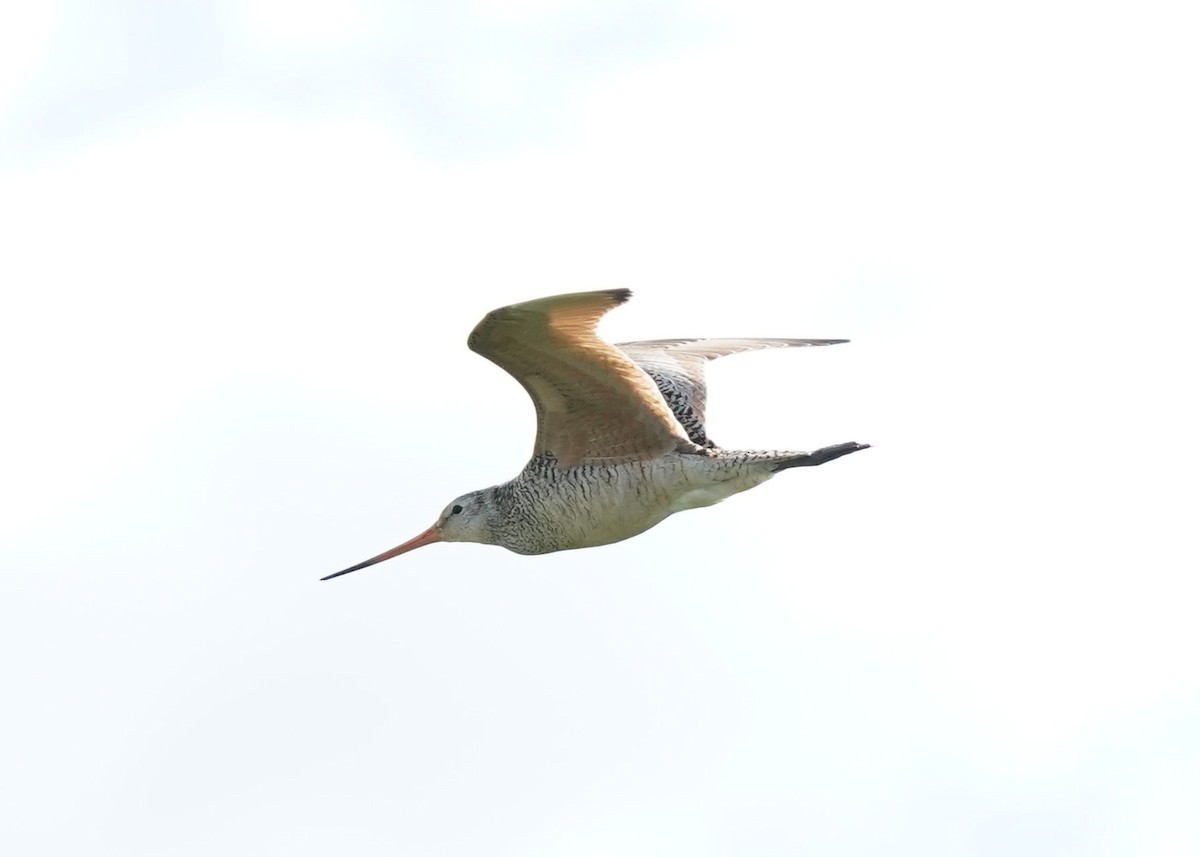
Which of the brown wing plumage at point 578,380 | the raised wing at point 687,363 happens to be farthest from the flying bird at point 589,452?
the raised wing at point 687,363

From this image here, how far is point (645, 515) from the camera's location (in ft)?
50.4

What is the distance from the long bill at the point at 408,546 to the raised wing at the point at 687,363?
2.20 metres

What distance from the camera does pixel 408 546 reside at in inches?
685

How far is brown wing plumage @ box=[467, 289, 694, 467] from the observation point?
13.8 metres

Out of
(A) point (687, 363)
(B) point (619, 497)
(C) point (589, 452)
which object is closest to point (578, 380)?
(C) point (589, 452)

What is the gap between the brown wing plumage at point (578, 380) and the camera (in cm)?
1380

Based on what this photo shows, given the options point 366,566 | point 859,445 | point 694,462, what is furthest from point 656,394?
point 366,566

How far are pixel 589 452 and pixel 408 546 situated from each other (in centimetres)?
258

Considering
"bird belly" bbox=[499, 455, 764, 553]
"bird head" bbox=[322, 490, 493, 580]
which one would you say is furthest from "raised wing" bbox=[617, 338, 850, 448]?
"bird head" bbox=[322, 490, 493, 580]

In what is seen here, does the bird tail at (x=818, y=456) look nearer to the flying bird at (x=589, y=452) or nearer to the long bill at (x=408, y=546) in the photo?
the flying bird at (x=589, y=452)

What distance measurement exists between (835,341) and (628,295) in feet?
19.9

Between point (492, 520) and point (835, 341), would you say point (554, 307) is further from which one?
point (835, 341)

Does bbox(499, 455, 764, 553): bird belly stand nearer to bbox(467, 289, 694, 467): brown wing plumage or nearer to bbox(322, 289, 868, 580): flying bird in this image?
bbox(322, 289, 868, 580): flying bird

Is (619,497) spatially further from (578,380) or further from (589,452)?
(578,380)
